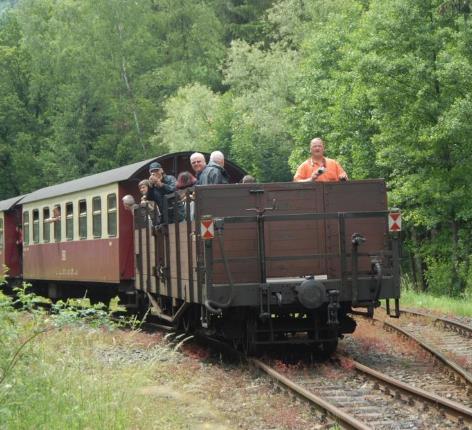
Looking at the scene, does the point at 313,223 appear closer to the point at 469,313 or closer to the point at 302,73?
the point at 469,313

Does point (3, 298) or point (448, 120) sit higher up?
point (448, 120)

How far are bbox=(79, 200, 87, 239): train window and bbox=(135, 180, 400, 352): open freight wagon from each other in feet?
24.2

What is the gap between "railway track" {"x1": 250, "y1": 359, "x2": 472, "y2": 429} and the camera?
789 cm

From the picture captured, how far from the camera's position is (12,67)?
60250mm

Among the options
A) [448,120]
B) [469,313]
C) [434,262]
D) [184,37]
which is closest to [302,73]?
[434,262]

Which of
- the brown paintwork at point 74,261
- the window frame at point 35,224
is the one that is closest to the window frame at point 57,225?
the brown paintwork at point 74,261

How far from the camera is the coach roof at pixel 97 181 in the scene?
53.7 ft

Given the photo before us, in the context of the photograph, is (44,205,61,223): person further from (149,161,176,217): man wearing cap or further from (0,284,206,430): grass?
(0,284,206,430): grass

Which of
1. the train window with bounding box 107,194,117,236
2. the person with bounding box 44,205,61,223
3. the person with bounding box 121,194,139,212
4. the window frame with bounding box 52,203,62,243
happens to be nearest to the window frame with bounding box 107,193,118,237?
the train window with bounding box 107,194,117,236

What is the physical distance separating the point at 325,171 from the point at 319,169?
260 mm

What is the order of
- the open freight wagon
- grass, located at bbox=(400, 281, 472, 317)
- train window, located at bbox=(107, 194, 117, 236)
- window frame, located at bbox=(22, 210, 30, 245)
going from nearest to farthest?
the open freight wagon, train window, located at bbox=(107, 194, 117, 236), grass, located at bbox=(400, 281, 472, 317), window frame, located at bbox=(22, 210, 30, 245)

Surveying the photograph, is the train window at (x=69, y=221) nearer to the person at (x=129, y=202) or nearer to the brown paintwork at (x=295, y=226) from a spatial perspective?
the person at (x=129, y=202)

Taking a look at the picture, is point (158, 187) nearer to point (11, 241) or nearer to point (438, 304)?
point (438, 304)

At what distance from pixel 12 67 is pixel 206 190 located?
51903 mm
